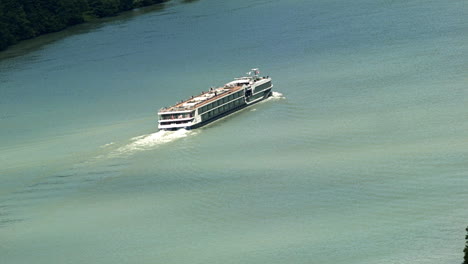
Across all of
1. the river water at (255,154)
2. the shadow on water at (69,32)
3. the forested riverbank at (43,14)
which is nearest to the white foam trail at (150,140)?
the river water at (255,154)

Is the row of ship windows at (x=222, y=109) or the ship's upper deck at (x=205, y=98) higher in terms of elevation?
the ship's upper deck at (x=205, y=98)

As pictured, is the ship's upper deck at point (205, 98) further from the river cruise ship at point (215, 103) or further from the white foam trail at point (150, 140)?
the white foam trail at point (150, 140)

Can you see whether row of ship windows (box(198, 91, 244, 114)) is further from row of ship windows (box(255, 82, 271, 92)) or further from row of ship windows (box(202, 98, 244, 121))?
row of ship windows (box(255, 82, 271, 92))

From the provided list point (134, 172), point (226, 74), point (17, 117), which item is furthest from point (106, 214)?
point (226, 74)

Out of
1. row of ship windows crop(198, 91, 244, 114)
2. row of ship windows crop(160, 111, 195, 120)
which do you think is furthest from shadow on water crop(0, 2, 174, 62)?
row of ship windows crop(160, 111, 195, 120)

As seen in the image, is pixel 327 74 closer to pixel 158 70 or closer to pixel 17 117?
pixel 158 70

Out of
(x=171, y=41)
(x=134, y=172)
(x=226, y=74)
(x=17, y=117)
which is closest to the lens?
(x=134, y=172)
